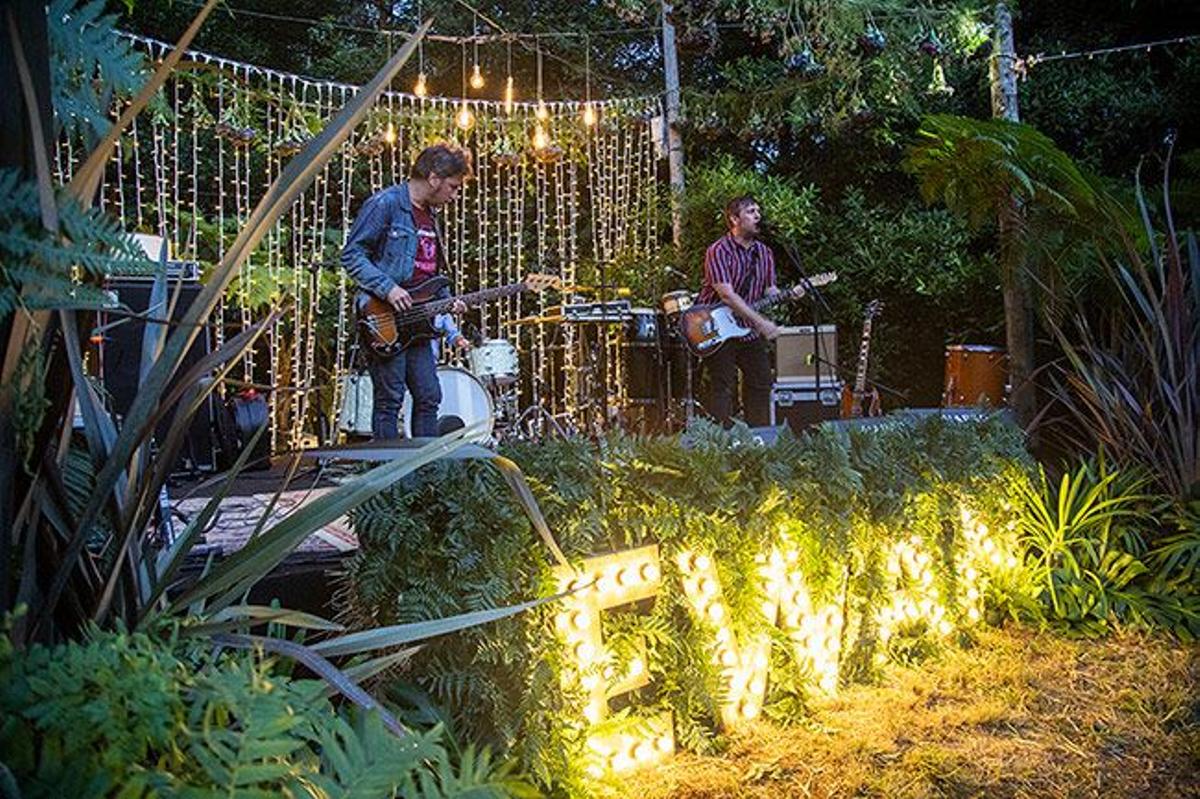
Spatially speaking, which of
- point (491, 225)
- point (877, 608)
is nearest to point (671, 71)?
point (491, 225)

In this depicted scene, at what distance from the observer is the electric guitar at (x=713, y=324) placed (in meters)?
6.20

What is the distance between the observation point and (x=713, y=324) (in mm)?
6293

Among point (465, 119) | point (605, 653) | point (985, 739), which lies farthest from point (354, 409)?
point (985, 739)

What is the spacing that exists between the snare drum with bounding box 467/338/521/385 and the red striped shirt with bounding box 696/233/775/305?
1908mm

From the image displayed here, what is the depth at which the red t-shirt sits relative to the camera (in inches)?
185

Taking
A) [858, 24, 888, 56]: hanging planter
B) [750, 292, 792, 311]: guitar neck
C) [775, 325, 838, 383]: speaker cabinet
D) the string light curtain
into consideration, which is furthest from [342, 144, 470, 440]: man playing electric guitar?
[858, 24, 888, 56]: hanging planter

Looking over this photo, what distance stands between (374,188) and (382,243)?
7.12m

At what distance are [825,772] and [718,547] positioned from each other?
554 millimetres

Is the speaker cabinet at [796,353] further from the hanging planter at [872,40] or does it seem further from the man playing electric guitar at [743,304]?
the hanging planter at [872,40]

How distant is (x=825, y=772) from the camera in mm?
2357

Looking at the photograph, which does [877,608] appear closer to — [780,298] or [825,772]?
[825,772]

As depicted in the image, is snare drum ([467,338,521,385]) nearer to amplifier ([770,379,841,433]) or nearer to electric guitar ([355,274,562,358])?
amplifier ([770,379,841,433])

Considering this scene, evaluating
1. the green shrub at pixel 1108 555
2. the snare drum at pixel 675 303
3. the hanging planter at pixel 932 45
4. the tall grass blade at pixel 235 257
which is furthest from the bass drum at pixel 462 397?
the tall grass blade at pixel 235 257

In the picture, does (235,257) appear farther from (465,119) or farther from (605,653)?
(465,119)
